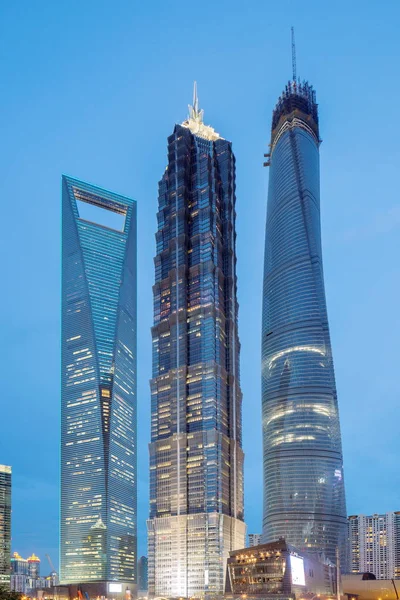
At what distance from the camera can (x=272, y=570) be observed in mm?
191625

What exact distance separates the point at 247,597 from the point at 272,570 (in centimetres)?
834

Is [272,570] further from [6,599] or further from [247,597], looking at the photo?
[6,599]

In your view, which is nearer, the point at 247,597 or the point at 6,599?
the point at 6,599

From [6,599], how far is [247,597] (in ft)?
219

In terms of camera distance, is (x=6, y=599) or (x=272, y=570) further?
(x=272, y=570)

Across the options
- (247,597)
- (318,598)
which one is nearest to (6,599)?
(247,597)

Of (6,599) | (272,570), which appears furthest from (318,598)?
(6,599)

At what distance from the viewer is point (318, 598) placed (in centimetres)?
19275

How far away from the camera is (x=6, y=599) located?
143000mm

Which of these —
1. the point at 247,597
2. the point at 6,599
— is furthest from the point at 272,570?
the point at 6,599

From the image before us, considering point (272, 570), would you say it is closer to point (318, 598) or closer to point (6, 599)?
point (318, 598)

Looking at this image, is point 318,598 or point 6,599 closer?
point 6,599
